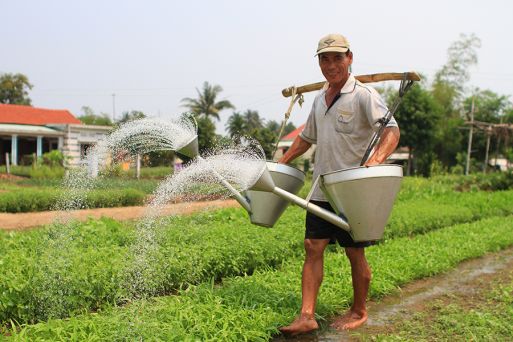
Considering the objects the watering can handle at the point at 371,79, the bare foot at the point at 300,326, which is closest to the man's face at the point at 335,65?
the watering can handle at the point at 371,79

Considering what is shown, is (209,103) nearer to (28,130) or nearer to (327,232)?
(28,130)

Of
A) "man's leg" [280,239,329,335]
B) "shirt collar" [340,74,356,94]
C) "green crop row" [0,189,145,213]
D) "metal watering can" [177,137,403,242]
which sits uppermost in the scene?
"shirt collar" [340,74,356,94]

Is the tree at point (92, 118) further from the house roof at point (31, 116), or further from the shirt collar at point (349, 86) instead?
the shirt collar at point (349, 86)

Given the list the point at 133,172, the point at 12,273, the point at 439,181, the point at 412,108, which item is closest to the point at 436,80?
the point at 412,108

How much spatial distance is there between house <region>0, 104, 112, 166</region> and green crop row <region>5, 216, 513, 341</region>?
19224 millimetres

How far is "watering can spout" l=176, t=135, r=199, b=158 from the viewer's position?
2727 millimetres

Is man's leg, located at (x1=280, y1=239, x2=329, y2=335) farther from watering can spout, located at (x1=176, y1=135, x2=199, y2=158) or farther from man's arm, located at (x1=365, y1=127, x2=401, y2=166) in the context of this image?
watering can spout, located at (x1=176, y1=135, x2=199, y2=158)

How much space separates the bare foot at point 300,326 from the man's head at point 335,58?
1.34 metres

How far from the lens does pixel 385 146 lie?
2.88 meters

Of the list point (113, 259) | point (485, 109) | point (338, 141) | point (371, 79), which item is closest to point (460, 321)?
point (338, 141)

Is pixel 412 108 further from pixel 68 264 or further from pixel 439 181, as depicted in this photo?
pixel 68 264

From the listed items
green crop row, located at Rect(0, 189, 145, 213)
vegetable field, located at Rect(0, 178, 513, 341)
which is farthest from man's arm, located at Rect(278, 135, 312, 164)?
green crop row, located at Rect(0, 189, 145, 213)

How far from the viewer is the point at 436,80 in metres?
33.6

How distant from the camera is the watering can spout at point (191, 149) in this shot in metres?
2.73
